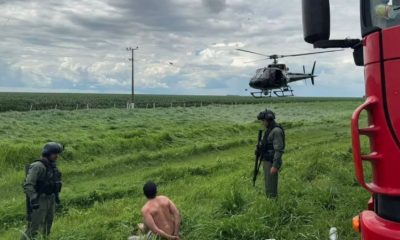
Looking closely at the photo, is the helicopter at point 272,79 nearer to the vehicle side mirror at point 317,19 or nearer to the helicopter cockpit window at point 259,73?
the helicopter cockpit window at point 259,73

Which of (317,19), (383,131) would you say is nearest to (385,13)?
(317,19)

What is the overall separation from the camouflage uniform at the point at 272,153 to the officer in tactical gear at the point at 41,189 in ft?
11.5

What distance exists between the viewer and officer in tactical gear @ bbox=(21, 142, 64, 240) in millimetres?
6906

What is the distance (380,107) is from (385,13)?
57 centimetres

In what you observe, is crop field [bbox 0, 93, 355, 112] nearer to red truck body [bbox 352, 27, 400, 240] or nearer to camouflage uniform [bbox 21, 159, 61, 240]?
camouflage uniform [bbox 21, 159, 61, 240]

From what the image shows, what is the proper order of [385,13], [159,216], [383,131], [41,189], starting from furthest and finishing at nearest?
[41,189] → [159,216] → [385,13] → [383,131]

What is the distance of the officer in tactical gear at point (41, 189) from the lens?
6.91m

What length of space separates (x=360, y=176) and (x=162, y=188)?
9166 mm

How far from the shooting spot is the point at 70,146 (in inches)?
643

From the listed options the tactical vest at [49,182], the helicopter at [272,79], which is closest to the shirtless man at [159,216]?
the tactical vest at [49,182]

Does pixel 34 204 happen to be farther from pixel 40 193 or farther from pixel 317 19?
pixel 317 19

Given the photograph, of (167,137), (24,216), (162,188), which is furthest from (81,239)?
(167,137)

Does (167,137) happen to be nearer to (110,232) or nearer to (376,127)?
(110,232)

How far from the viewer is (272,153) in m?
8.39
